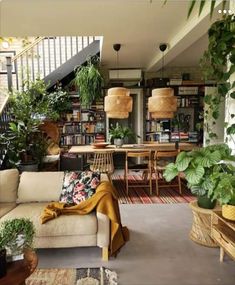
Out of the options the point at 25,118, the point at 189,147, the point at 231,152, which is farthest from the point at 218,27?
the point at 25,118

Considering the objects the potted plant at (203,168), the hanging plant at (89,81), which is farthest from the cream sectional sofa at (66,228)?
the hanging plant at (89,81)

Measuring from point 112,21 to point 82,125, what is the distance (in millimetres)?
3727

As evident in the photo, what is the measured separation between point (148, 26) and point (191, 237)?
271 cm

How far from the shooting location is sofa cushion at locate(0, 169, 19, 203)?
312 cm

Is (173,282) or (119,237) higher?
(119,237)

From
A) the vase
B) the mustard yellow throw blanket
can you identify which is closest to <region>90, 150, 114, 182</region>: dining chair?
the vase

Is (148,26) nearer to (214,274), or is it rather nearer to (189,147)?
(189,147)

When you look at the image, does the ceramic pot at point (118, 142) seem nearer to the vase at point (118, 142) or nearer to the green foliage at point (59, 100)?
the vase at point (118, 142)

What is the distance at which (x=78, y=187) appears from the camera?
3.10 m

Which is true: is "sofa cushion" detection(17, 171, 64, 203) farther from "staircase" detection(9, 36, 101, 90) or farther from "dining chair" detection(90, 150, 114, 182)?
"staircase" detection(9, 36, 101, 90)

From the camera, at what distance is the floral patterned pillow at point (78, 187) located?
302 centimetres

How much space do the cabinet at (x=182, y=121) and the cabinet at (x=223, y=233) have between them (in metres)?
4.48

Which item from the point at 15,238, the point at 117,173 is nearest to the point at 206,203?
the point at 15,238

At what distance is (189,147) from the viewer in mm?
5203
